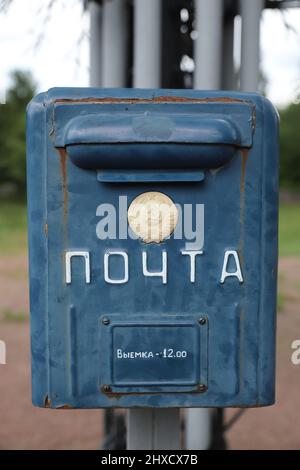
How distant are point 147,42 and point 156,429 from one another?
1.46 meters

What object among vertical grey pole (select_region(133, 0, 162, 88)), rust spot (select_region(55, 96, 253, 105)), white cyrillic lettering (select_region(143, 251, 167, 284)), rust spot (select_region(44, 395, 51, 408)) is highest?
vertical grey pole (select_region(133, 0, 162, 88))

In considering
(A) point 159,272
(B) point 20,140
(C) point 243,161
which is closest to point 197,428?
(A) point 159,272

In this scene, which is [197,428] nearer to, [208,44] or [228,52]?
[208,44]

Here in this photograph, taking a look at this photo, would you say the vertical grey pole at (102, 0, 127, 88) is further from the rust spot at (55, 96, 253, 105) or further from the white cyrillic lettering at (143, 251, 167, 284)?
the white cyrillic lettering at (143, 251, 167, 284)

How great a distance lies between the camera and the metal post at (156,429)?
5.12 ft

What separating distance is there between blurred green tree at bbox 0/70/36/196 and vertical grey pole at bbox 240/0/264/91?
2039 centimetres

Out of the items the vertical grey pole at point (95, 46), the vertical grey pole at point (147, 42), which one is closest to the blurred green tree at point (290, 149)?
the vertical grey pole at point (95, 46)

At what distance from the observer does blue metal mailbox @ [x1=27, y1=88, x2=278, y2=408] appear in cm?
128

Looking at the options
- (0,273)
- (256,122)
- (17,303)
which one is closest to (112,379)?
(256,122)

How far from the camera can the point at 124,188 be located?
1.29m

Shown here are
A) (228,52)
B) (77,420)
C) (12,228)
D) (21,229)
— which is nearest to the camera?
(228,52)

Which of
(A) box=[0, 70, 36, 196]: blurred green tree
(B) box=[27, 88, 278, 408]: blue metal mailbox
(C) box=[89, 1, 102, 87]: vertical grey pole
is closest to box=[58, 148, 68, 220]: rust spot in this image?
(B) box=[27, 88, 278, 408]: blue metal mailbox

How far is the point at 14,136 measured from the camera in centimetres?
2253
